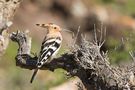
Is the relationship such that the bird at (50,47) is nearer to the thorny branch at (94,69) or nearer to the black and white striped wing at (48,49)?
the black and white striped wing at (48,49)

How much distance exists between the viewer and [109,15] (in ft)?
117

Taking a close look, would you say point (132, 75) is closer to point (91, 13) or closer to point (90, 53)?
point (90, 53)

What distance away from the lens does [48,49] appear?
14.0 metres

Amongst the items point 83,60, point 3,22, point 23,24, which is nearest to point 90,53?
point 83,60

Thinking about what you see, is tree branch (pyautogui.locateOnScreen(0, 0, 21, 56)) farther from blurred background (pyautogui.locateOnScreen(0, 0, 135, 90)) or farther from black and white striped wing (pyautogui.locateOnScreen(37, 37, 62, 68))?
blurred background (pyautogui.locateOnScreen(0, 0, 135, 90))

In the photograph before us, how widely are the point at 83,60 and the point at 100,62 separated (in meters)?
0.28

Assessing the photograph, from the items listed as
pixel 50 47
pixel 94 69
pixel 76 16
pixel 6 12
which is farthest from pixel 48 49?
pixel 76 16

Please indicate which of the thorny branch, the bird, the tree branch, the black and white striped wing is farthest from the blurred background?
the thorny branch

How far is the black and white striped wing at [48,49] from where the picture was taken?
13683mm

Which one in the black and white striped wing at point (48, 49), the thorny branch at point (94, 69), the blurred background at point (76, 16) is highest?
the thorny branch at point (94, 69)

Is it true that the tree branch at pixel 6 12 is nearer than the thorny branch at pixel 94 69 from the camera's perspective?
No

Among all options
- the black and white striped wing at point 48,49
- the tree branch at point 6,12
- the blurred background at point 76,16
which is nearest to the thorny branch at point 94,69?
the black and white striped wing at point 48,49

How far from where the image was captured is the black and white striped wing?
13683 mm

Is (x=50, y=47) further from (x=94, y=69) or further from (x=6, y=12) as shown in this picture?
(x=6, y=12)
